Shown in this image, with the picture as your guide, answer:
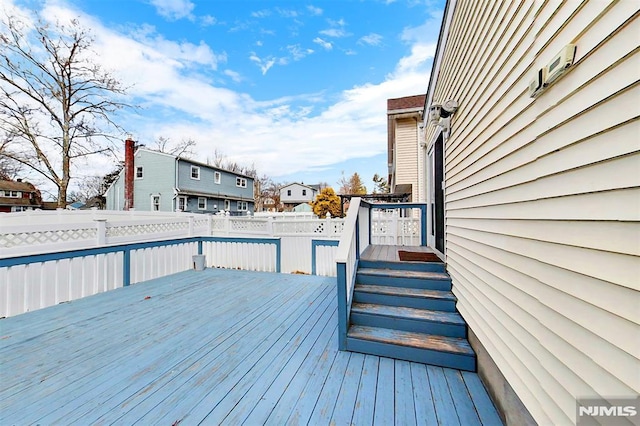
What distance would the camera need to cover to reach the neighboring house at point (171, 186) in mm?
15219

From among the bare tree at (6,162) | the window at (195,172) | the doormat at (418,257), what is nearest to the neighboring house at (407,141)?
the doormat at (418,257)

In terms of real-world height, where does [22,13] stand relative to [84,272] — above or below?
above

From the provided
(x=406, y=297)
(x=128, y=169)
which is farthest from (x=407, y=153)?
(x=128, y=169)

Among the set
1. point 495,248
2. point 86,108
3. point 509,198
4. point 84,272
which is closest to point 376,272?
point 495,248

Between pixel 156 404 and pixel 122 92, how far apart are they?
16.5m

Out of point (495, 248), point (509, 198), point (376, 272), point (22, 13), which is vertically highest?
point (22, 13)

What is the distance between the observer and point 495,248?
6.01ft

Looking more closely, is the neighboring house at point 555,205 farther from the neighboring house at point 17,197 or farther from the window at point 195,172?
the neighboring house at point 17,197

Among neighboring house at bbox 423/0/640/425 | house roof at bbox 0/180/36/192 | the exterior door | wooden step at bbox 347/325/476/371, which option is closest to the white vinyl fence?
the exterior door

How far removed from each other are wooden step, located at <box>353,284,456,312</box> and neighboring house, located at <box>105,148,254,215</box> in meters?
12.3

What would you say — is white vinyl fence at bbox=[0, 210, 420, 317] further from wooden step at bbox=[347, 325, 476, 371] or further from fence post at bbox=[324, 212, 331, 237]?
wooden step at bbox=[347, 325, 476, 371]

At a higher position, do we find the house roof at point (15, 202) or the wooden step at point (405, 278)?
the house roof at point (15, 202)

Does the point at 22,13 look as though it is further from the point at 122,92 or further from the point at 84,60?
the point at 122,92

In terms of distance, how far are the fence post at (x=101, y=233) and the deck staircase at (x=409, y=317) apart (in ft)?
15.7
